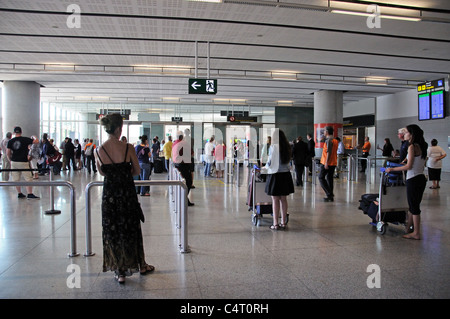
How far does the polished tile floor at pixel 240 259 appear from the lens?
3.41 meters

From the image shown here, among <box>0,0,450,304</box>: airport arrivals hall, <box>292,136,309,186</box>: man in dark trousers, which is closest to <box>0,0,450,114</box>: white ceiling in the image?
<box>0,0,450,304</box>: airport arrivals hall

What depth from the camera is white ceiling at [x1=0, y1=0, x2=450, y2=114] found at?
27.6 feet

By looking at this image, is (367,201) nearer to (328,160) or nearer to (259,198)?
(259,198)

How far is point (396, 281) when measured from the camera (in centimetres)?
365

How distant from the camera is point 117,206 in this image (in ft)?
11.9

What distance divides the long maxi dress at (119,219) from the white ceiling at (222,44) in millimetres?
5510

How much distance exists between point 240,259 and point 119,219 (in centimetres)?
165

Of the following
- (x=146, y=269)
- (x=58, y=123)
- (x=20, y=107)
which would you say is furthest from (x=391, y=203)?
(x=58, y=123)

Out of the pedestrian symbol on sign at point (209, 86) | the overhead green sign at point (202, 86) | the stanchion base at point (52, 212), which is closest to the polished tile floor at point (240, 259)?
the stanchion base at point (52, 212)
